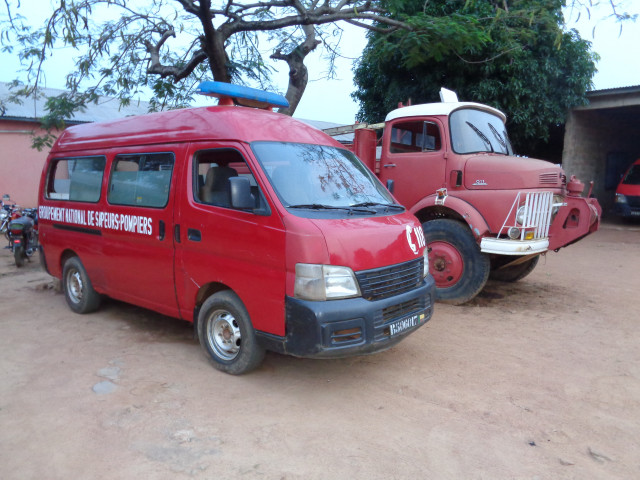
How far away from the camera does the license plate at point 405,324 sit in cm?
363

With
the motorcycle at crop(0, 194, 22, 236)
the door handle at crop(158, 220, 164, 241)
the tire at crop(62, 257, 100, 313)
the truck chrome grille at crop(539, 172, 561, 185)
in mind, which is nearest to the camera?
the door handle at crop(158, 220, 164, 241)

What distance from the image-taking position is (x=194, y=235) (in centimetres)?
410

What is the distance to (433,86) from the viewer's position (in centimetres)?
1224

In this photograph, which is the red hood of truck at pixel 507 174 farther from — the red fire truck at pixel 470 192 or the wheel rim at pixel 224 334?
the wheel rim at pixel 224 334

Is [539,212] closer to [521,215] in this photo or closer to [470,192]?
[521,215]

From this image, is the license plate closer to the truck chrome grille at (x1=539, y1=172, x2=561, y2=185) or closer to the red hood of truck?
the red hood of truck

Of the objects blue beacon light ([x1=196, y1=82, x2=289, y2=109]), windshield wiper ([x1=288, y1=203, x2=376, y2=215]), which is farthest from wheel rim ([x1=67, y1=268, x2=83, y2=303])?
windshield wiper ([x1=288, y1=203, x2=376, y2=215])

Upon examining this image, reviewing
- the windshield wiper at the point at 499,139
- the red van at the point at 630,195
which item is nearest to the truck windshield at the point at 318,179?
the windshield wiper at the point at 499,139

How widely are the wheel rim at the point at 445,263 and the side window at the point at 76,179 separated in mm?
4157

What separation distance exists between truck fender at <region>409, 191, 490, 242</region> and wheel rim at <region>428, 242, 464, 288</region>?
1.39ft

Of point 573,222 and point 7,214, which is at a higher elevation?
point 573,222

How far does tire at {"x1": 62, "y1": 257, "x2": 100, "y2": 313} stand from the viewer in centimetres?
554

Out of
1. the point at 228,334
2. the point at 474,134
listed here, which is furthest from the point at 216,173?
the point at 474,134

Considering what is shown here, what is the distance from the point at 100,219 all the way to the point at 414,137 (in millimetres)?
4165
